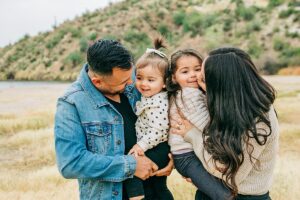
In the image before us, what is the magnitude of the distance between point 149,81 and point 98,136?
2.25 feet

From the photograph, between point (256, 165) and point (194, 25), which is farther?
point (194, 25)

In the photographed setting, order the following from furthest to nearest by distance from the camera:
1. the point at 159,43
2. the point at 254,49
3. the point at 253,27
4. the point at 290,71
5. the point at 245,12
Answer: the point at 245,12
the point at 253,27
the point at 254,49
the point at 290,71
the point at 159,43

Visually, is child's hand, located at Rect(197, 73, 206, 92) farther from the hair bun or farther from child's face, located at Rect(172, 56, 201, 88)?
the hair bun

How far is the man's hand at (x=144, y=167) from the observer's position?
3258 mm

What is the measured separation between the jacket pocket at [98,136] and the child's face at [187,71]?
746mm

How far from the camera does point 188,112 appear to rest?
338cm

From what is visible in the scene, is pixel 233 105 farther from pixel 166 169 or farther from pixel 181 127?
pixel 166 169

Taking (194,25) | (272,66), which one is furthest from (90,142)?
(194,25)

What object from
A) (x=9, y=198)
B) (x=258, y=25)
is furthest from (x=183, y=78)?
(x=258, y=25)

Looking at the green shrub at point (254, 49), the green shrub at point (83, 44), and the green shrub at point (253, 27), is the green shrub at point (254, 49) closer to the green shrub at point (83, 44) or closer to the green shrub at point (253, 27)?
the green shrub at point (253, 27)

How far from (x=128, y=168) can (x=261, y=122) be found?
0.92 meters

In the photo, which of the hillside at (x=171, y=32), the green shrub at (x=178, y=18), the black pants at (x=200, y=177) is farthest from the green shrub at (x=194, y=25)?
the black pants at (x=200, y=177)

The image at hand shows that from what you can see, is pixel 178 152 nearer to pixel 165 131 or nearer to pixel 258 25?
pixel 165 131

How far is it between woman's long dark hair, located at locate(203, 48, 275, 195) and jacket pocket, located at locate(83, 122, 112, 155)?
0.67 metres
